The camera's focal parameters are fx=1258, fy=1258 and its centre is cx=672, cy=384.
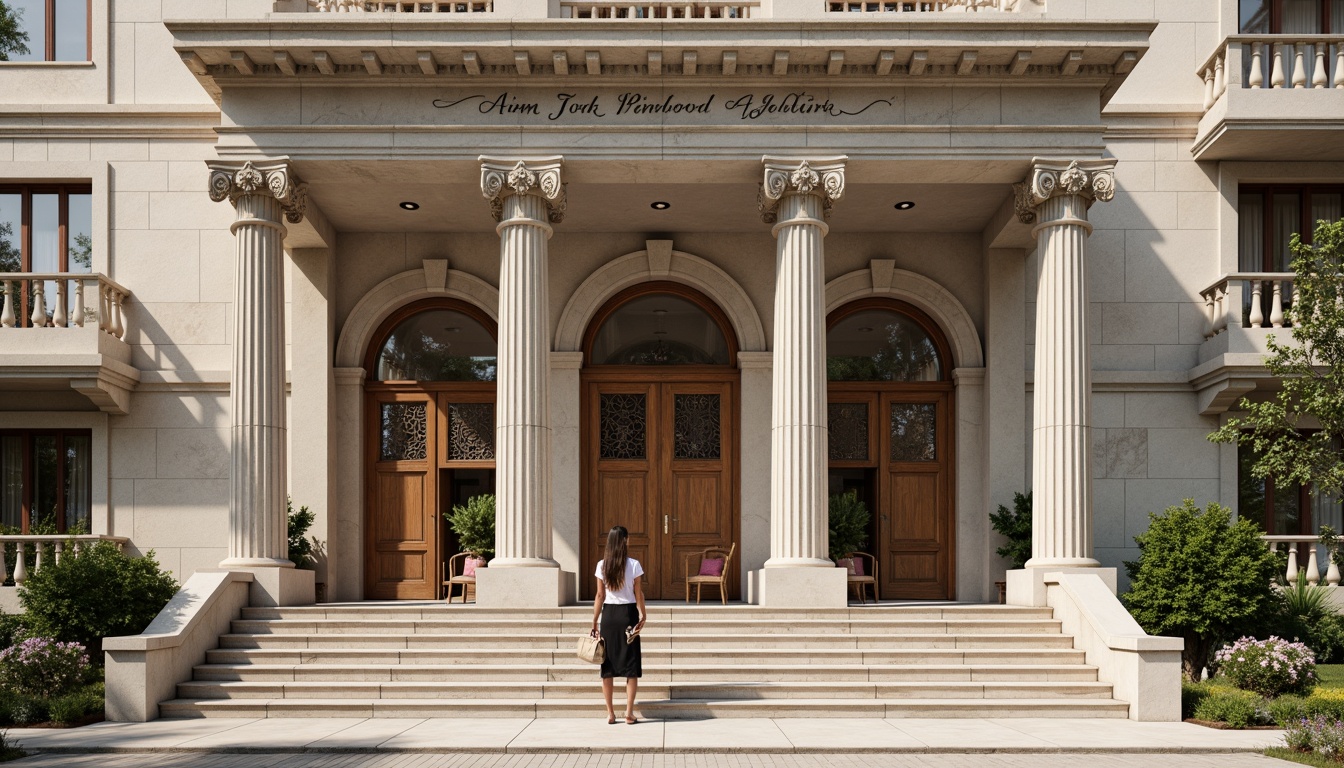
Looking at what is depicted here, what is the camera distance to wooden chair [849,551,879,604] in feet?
66.5

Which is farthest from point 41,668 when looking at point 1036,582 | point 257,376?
point 1036,582

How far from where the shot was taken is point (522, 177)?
17844mm

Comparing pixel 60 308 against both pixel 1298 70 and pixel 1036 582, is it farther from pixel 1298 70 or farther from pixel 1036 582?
pixel 1298 70

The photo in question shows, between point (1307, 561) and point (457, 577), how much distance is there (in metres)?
13.7

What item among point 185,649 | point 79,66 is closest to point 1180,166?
point 185,649

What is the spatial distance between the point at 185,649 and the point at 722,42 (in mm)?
10517

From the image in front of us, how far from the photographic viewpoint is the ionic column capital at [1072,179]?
17.8 metres

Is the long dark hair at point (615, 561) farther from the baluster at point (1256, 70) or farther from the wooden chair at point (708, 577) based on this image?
the baluster at point (1256, 70)

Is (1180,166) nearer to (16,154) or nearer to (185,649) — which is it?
(185,649)

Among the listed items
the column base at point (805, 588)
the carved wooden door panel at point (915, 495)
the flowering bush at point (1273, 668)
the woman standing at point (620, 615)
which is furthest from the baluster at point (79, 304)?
the flowering bush at point (1273, 668)

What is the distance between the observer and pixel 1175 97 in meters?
21.2

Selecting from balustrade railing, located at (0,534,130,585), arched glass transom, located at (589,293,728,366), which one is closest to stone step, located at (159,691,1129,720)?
balustrade railing, located at (0,534,130,585)

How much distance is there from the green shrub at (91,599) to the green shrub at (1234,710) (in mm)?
13092

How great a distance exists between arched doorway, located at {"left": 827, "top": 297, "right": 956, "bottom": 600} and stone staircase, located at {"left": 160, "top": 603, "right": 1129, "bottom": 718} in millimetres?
4544
